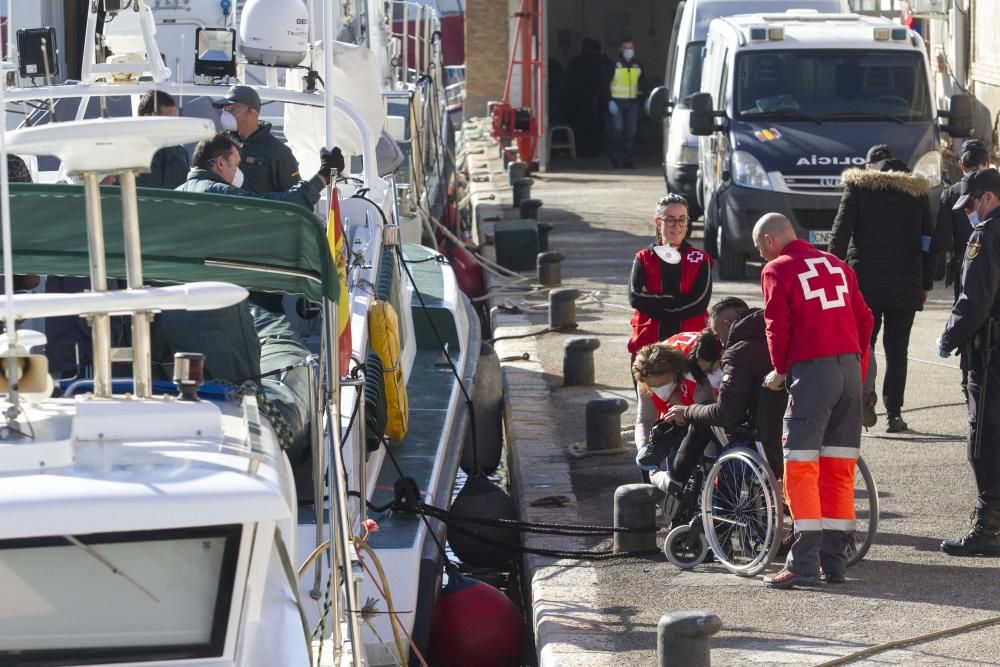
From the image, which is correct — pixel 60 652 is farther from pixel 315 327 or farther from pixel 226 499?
pixel 315 327

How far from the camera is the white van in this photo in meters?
18.8

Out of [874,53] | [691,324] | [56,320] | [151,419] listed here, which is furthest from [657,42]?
[151,419]

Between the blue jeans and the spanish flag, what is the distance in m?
18.5

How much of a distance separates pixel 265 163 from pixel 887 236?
3598mm

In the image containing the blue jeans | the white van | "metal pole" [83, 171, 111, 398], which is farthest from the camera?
the blue jeans

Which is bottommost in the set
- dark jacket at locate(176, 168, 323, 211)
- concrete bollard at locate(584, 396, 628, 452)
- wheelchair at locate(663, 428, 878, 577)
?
concrete bollard at locate(584, 396, 628, 452)

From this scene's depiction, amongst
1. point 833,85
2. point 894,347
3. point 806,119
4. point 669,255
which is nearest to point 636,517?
point 669,255

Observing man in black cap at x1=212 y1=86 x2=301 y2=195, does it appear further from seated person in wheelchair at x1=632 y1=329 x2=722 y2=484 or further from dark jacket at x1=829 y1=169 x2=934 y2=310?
dark jacket at x1=829 y1=169 x2=934 y2=310

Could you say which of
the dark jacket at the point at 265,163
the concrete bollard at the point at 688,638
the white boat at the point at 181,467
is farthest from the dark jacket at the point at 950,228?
the concrete bollard at the point at 688,638

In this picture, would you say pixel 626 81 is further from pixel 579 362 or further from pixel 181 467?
pixel 181 467

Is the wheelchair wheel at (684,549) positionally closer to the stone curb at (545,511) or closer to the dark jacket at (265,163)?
the stone curb at (545,511)

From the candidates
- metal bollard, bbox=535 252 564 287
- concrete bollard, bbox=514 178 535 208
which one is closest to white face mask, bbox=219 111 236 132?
metal bollard, bbox=535 252 564 287

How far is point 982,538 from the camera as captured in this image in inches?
306

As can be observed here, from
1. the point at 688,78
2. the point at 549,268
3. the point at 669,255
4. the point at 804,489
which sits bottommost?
the point at 549,268
